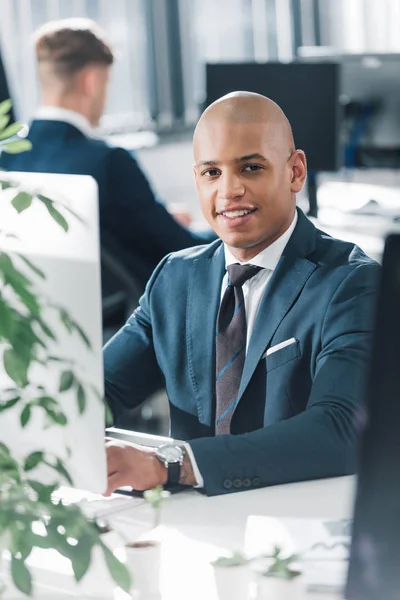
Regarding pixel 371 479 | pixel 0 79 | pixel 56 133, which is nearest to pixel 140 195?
pixel 56 133

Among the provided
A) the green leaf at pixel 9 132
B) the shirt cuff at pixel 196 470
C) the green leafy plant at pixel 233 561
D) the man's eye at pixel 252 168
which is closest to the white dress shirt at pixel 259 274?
the man's eye at pixel 252 168

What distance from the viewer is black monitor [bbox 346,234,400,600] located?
0.86 metres

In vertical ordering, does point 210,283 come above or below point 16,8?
below

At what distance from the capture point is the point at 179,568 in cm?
133

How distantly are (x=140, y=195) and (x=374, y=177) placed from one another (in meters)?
1.68

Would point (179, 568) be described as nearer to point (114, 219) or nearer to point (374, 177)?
point (114, 219)

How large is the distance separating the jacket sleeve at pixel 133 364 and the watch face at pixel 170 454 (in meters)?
0.39

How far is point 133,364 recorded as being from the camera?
Result: 2027mm

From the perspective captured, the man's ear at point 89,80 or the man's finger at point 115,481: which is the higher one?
the man's ear at point 89,80

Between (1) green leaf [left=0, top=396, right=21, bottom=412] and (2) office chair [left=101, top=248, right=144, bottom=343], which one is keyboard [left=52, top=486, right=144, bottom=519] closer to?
(1) green leaf [left=0, top=396, right=21, bottom=412]

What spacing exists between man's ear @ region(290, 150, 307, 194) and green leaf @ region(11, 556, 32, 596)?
1.13 m

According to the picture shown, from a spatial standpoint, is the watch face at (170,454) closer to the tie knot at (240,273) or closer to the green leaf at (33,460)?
the tie knot at (240,273)

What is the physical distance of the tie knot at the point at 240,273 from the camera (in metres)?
1.89

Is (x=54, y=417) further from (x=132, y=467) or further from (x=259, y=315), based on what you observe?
(x=259, y=315)
